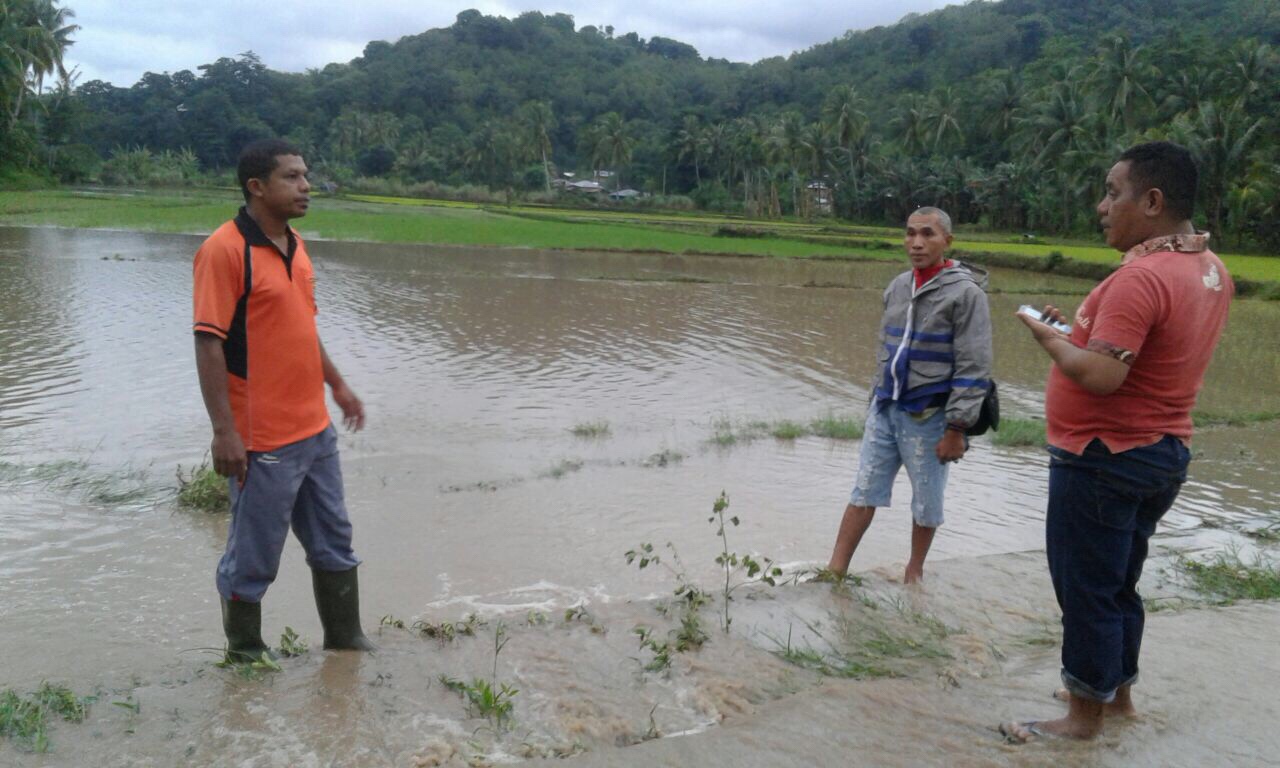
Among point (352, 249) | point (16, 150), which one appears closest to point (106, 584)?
point (352, 249)

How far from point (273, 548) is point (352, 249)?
2395 centimetres

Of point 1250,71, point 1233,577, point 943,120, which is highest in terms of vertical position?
point 943,120

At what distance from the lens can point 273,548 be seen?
309 cm

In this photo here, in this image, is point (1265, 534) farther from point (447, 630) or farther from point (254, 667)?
point (254, 667)

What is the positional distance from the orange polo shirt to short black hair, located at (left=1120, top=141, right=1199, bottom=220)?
2.49 metres

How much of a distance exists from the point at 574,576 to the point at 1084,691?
8.57 feet

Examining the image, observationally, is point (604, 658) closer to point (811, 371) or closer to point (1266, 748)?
point (1266, 748)

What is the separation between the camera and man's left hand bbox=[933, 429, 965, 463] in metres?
3.73

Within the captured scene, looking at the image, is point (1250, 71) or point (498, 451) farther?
point (1250, 71)

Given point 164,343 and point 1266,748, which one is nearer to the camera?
point 1266,748

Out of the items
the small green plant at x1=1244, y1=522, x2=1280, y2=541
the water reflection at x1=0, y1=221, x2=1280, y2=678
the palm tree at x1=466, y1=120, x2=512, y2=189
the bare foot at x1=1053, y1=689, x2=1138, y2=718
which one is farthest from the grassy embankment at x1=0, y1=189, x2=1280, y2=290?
the palm tree at x1=466, y1=120, x2=512, y2=189

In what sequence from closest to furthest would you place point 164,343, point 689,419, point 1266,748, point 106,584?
point 1266,748 → point 106,584 → point 689,419 → point 164,343

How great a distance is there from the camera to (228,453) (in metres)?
2.93

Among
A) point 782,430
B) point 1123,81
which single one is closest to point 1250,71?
point 1123,81
